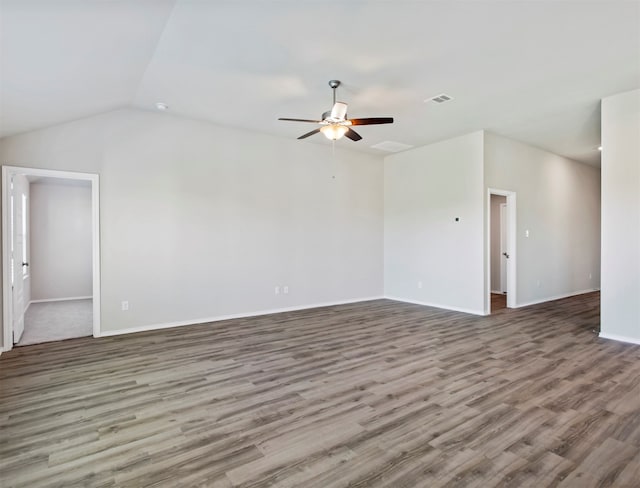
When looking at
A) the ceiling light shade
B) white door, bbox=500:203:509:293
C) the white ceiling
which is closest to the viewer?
the white ceiling

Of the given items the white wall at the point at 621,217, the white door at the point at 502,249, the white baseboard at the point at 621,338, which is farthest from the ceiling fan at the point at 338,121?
the white door at the point at 502,249

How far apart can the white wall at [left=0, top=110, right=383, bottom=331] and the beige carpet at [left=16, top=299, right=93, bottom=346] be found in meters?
0.70

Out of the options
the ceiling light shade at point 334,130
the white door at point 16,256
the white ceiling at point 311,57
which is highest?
the white ceiling at point 311,57

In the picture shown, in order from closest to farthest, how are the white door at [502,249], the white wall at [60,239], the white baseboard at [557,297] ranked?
the white baseboard at [557,297], the white wall at [60,239], the white door at [502,249]

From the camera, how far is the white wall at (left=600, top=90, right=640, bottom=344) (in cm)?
430

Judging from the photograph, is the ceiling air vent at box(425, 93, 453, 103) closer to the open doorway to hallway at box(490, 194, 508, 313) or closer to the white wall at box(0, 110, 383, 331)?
the white wall at box(0, 110, 383, 331)

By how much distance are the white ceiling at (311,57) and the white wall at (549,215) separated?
4.38ft

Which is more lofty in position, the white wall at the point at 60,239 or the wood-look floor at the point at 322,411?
the white wall at the point at 60,239

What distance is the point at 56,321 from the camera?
18.3ft

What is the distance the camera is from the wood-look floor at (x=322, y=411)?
1.95 metres

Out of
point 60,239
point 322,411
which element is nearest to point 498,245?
point 322,411

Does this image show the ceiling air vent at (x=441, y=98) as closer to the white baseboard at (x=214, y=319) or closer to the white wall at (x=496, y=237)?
the white baseboard at (x=214, y=319)

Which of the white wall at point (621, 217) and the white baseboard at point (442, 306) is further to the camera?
the white baseboard at point (442, 306)

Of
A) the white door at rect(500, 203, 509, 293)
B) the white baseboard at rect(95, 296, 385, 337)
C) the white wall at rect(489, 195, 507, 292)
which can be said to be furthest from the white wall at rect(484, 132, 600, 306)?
the white baseboard at rect(95, 296, 385, 337)
